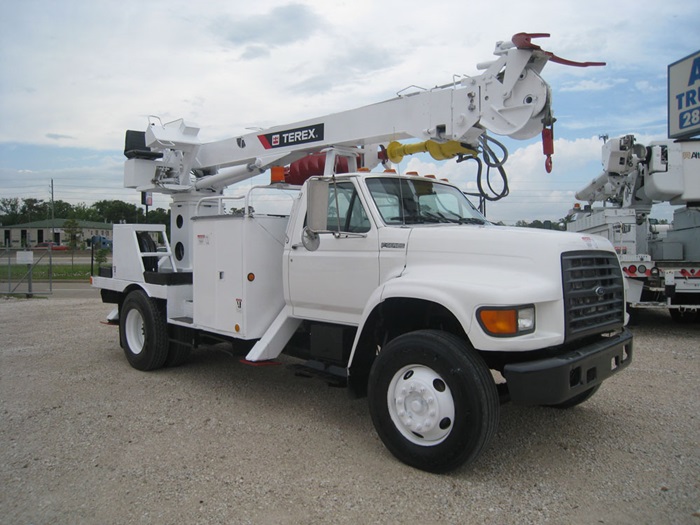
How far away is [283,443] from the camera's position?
488 cm

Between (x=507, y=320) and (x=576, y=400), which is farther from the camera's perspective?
(x=576, y=400)

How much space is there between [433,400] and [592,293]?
1.47 meters

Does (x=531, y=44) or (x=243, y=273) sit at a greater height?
(x=531, y=44)

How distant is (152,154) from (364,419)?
504 cm

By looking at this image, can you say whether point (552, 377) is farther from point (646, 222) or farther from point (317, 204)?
point (646, 222)

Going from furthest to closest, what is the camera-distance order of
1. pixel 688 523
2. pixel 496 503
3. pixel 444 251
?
pixel 444 251
pixel 496 503
pixel 688 523

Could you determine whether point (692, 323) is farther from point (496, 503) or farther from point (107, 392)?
point (107, 392)

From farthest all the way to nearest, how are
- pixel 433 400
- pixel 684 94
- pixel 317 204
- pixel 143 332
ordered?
pixel 684 94
pixel 143 332
pixel 317 204
pixel 433 400

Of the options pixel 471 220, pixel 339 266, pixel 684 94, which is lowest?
pixel 339 266

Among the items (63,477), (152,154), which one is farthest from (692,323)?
(63,477)

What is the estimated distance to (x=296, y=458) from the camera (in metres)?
4.55

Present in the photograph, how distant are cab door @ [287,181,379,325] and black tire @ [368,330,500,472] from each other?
76cm

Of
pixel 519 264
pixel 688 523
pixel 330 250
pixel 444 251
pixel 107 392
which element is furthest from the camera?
pixel 107 392

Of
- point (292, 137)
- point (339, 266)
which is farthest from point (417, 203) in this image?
point (292, 137)
